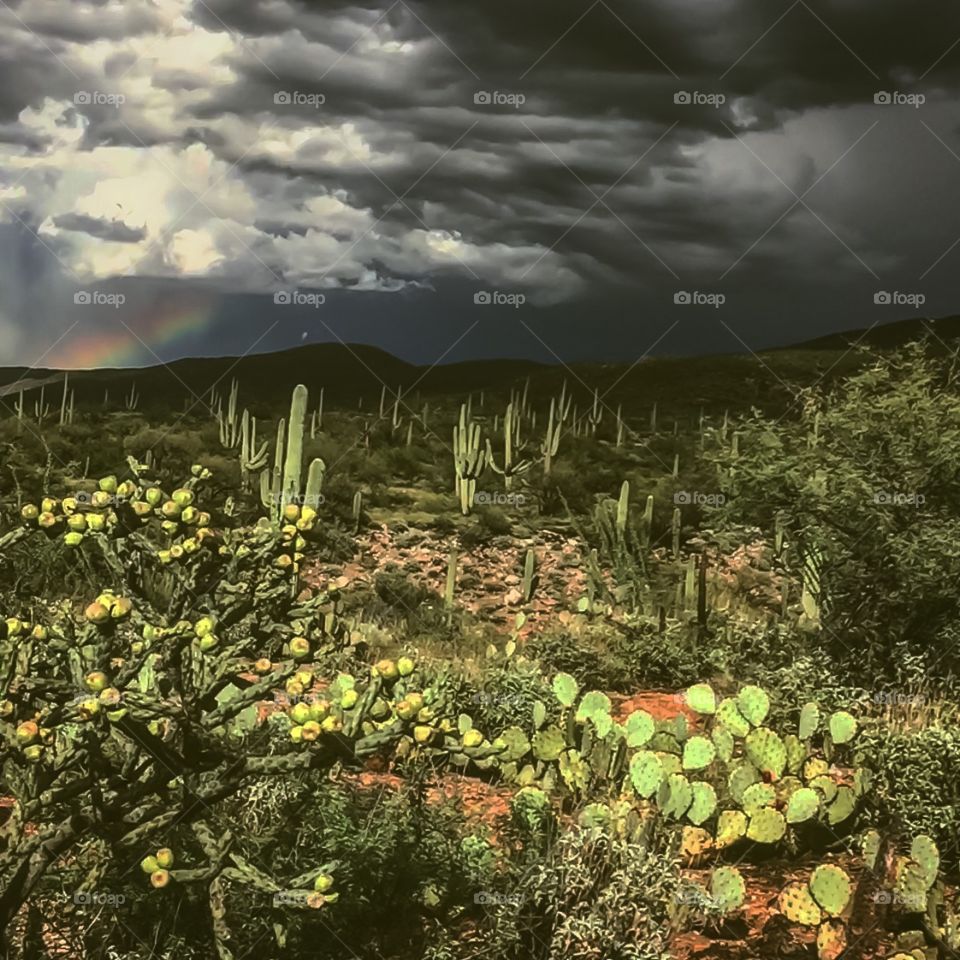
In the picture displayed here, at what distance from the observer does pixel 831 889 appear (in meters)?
3.39

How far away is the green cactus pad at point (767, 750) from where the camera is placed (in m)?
4.38

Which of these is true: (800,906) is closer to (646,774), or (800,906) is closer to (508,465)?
(646,774)

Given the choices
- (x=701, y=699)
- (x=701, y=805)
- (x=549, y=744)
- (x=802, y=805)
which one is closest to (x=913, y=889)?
(x=802, y=805)

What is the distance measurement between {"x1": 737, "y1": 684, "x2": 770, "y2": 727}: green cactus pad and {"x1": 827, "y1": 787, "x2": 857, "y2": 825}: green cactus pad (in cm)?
55

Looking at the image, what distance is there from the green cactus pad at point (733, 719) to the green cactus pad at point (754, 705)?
36 mm

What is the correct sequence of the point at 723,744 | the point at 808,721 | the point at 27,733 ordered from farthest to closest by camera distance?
the point at 808,721
the point at 723,744
the point at 27,733

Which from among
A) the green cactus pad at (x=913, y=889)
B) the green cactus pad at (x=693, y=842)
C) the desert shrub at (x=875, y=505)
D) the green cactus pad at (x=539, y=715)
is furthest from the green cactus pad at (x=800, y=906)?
the desert shrub at (x=875, y=505)

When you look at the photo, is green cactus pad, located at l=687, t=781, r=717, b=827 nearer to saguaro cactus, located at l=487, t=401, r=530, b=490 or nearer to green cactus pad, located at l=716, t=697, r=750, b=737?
green cactus pad, located at l=716, t=697, r=750, b=737

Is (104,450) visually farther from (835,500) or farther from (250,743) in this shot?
(250,743)

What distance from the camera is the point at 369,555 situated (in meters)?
9.55

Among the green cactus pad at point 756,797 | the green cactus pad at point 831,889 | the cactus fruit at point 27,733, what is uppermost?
the cactus fruit at point 27,733

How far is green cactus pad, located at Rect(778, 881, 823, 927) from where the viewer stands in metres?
3.42

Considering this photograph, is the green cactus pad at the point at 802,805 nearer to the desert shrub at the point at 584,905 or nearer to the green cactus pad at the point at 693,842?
the green cactus pad at the point at 693,842

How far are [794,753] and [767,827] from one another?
0.56 m
